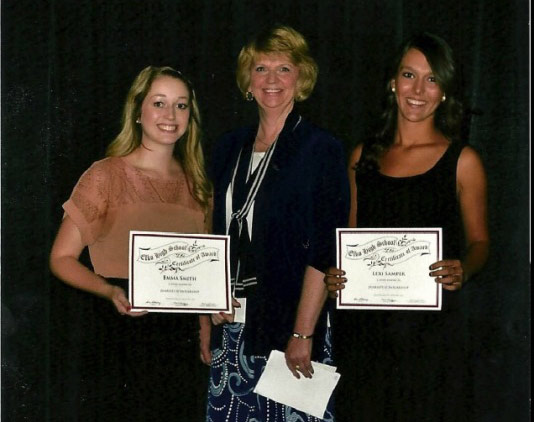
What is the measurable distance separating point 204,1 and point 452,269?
1154mm

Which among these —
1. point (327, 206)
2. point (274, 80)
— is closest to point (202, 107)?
point (274, 80)

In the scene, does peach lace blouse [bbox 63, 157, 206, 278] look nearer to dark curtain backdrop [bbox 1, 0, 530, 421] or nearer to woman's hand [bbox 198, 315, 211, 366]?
dark curtain backdrop [bbox 1, 0, 530, 421]

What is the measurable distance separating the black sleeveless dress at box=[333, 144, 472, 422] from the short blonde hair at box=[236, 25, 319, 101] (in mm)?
333

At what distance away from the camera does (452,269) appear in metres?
1.91

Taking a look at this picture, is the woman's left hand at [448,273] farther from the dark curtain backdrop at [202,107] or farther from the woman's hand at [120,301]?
the woman's hand at [120,301]

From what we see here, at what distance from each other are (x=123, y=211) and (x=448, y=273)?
0.98 m

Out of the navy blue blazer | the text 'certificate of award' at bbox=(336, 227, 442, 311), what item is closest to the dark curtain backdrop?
the navy blue blazer

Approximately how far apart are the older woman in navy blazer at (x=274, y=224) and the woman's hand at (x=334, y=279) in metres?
0.04

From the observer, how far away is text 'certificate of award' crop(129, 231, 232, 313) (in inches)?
75.8

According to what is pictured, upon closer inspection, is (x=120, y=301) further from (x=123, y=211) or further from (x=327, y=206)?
(x=327, y=206)

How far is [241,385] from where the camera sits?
2051mm

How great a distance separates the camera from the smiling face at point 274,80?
202cm

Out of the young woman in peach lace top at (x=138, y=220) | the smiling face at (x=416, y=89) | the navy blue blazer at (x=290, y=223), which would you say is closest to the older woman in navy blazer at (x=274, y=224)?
the navy blue blazer at (x=290, y=223)

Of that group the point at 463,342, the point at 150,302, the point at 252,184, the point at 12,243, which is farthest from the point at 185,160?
the point at 463,342
